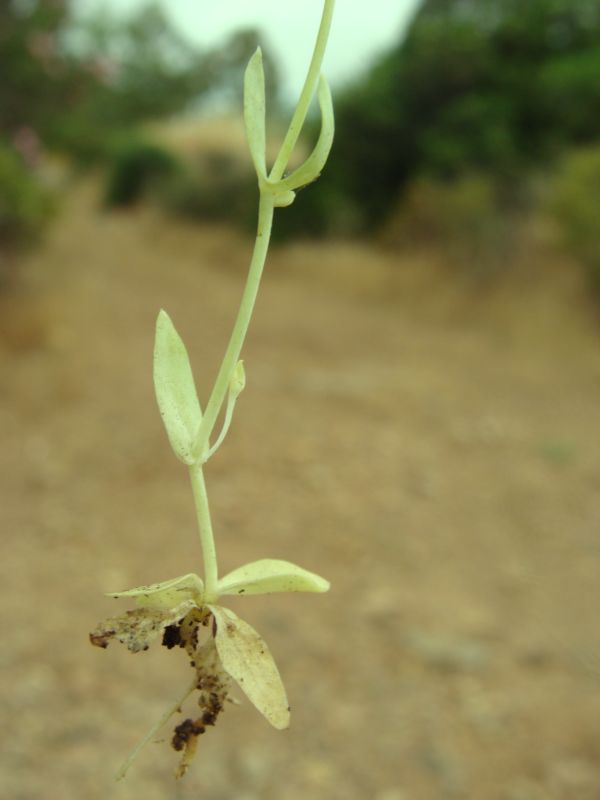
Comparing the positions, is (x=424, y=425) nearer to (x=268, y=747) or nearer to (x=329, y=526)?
(x=329, y=526)

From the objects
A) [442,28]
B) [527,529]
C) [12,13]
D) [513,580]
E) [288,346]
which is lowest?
[513,580]

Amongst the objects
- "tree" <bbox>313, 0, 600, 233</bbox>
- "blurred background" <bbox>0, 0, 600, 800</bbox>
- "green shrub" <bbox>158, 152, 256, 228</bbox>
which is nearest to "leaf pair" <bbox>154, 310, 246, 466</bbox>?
"blurred background" <bbox>0, 0, 600, 800</bbox>

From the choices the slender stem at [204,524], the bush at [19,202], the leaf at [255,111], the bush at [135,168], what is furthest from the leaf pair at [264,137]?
the bush at [135,168]

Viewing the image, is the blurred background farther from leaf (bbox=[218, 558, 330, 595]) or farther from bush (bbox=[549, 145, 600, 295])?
leaf (bbox=[218, 558, 330, 595])

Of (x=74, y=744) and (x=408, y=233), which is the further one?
(x=408, y=233)

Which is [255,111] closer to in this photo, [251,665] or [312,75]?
[312,75]

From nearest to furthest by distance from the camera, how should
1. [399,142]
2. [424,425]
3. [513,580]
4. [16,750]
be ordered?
[16,750] → [513,580] → [424,425] → [399,142]

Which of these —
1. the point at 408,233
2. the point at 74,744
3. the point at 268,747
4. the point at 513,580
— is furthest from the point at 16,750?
the point at 408,233
